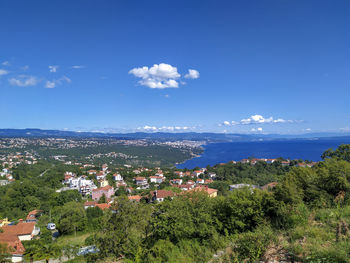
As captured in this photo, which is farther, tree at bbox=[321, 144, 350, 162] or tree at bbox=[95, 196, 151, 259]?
tree at bbox=[321, 144, 350, 162]

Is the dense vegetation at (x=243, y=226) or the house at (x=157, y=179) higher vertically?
the dense vegetation at (x=243, y=226)

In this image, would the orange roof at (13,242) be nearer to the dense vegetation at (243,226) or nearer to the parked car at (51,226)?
the parked car at (51,226)

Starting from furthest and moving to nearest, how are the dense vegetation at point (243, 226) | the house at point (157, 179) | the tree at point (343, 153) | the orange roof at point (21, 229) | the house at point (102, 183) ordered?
1. the house at point (157, 179)
2. the house at point (102, 183)
3. the orange roof at point (21, 229)
4. the tree at point (343, 153)
5. the dense vegetation at point (243, 226)

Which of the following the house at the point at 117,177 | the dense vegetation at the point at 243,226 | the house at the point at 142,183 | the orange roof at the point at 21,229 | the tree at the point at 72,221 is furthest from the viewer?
the house at the point at 117,177

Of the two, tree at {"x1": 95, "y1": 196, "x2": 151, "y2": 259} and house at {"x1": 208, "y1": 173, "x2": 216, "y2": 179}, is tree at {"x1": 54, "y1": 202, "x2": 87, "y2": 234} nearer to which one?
tree at {"x1": 95, "y1": 196, "x2": 151, "y2": 259}

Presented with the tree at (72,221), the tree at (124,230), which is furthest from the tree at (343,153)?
the tree at (72,221)

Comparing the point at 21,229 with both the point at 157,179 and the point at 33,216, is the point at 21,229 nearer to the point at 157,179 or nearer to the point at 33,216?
the point at 33,216

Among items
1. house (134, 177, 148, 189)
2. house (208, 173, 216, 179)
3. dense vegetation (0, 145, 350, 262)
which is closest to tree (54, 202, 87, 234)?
dense vegetation (0, 145, 350, 262)

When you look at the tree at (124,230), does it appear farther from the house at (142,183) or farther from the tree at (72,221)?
the house at (142,183)

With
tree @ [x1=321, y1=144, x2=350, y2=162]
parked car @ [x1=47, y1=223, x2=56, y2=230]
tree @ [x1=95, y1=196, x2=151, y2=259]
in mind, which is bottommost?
parked car @ [x1=47, y1=223, x2=56, y2=230]

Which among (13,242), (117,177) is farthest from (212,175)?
(13,242)

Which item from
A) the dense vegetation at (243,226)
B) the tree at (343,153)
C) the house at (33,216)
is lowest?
the house at (33,216)

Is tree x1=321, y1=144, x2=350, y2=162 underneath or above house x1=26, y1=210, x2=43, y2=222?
above

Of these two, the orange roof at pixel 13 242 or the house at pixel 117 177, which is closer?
the orange roof at pixel 13 242
